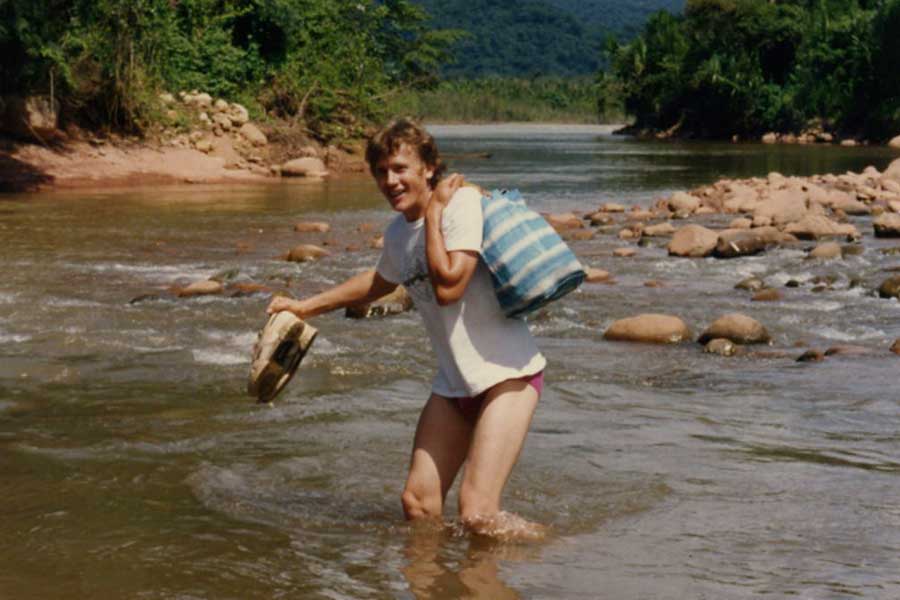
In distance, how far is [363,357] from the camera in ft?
29.0

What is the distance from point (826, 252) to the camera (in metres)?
14.4

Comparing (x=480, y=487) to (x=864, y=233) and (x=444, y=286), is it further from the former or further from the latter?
(x=864, y=233)

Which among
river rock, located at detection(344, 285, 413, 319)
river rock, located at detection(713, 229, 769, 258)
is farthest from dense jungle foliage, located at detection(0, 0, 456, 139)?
river rock, located at detection(344, 285, 413, 319)

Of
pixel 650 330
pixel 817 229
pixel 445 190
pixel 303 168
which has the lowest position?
pixel 303 168

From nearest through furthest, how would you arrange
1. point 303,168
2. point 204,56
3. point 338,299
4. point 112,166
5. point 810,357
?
point 338,299 < point 810,357 < point 112,166 < point 303,168 < point 204,56

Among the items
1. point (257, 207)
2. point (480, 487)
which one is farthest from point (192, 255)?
point (480, 487)

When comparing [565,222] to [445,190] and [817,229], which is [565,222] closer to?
[817,229]

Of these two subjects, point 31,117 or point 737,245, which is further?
point 31,117

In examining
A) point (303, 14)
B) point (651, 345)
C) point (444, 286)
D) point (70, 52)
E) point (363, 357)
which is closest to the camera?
point (444, 286)

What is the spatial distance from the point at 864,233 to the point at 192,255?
7.68 m

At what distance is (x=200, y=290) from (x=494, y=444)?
737 centimetres

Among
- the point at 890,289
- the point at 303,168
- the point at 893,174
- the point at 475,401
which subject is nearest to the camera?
the point at 475,401

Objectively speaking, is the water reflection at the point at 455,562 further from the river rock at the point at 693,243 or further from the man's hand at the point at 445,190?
the river rock at the point at 693,243

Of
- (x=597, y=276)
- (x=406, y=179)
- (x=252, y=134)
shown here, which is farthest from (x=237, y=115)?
(x=406, y=179)
